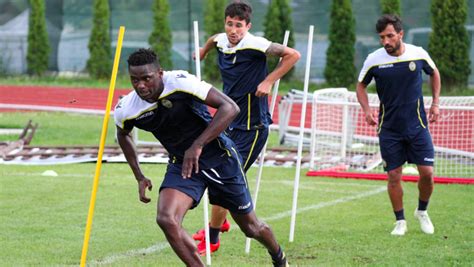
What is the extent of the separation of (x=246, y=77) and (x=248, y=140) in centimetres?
55

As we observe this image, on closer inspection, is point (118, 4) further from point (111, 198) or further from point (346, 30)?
point (111, 198)

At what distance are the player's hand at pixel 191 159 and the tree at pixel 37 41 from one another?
26971 millimetres

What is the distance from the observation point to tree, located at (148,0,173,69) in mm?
32312

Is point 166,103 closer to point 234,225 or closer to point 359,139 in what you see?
point 234,225

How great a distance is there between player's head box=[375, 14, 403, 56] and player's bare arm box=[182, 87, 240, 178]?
10.7 ft

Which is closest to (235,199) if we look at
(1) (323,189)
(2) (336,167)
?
(1) (323,189)

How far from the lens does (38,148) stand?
1686cm

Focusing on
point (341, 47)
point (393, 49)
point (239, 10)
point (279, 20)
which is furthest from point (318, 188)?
point (279, 20)

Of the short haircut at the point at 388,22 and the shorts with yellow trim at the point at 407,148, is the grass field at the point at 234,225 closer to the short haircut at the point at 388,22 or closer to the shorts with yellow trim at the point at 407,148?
the shorts with yellow trim at the point at 407,148

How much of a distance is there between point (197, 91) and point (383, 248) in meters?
3.12

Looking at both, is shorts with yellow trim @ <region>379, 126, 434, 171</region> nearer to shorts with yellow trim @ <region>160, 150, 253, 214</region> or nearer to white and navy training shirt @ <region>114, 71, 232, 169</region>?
shorts with yellow trim @ <region>160, 150, 253, 214</region>

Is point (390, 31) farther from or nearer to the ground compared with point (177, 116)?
farther from the ground

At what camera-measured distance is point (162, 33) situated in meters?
32.5

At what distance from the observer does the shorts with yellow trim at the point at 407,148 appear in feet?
32.5
